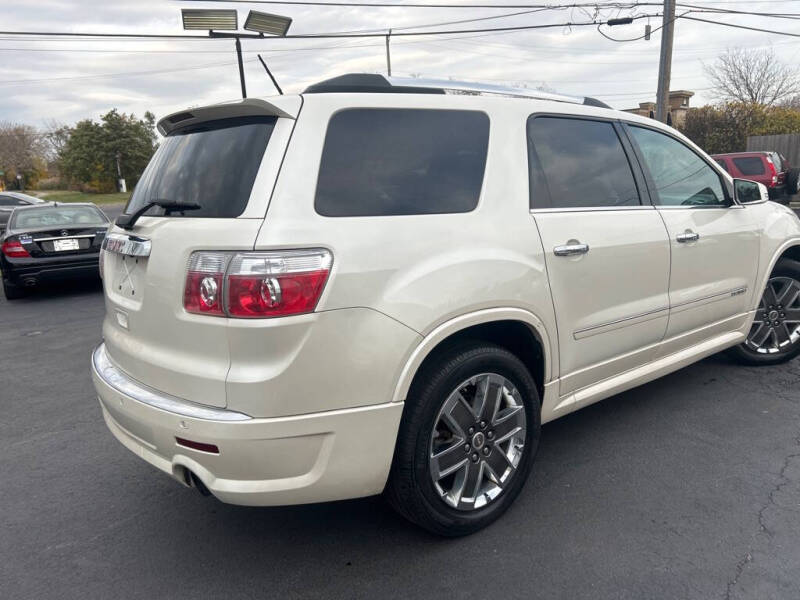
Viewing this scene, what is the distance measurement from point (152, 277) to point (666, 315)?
8.97 ft

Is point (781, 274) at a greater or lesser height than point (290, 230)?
lesser

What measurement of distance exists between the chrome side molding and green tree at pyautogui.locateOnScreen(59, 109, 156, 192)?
6044 centimetres

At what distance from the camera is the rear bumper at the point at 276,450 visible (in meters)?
2.13

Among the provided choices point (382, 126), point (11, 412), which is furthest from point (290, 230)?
point (11, 412)

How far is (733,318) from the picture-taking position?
13.5ft

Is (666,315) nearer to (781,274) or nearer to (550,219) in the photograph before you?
(550,219)

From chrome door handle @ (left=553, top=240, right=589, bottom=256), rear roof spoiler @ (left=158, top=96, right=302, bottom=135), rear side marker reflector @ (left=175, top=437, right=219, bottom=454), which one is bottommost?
rear side marker reflector @ (left=175, top=437, right=219, bottom=454)

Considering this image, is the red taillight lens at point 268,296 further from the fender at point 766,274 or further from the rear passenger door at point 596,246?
the fender at point 766,274

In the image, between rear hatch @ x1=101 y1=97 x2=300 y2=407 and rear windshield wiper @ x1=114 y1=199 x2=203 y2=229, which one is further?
rear windshield wiper @ x1=114 y1=199 x2=203 y2=229

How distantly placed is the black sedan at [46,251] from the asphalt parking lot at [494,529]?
5467 millimetres

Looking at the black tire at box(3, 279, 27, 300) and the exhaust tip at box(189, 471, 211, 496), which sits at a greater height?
the exhaust tip at box(189, 471, 211, 496)

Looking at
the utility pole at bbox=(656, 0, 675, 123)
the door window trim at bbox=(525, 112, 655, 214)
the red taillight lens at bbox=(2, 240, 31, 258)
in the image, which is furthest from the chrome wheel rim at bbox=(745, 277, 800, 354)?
the utility pole at bbox=(656, 0, 675, 123)

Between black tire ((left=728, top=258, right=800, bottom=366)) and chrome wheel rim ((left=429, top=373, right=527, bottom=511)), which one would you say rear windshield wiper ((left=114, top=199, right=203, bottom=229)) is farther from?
black tire ((left=728, top=258, right=800, bottom=366))

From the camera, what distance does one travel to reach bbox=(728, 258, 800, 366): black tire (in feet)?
14.8
